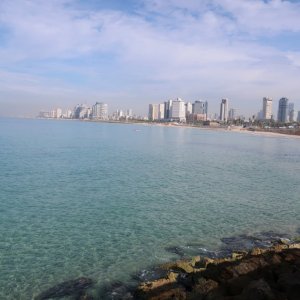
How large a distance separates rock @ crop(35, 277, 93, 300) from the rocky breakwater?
1.88m

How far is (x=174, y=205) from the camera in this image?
25.1m

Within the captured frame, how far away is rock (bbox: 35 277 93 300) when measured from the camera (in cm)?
1199

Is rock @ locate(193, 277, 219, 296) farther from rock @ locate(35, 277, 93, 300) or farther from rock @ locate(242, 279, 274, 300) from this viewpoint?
rock @ locate(35, 277, 93, 300)

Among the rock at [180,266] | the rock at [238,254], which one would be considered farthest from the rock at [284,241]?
the rock at [180,266]

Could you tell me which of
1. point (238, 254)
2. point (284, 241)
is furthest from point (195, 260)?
point (284, 241)

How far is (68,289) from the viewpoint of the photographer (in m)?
12.4

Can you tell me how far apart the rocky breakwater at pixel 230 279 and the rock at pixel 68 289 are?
1.88 m

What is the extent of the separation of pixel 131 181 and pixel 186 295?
23.2 meters

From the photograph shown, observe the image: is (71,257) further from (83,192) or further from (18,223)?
(83,192)

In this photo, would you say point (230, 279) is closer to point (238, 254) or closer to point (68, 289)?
point (238, 254)

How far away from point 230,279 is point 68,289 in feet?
16.8

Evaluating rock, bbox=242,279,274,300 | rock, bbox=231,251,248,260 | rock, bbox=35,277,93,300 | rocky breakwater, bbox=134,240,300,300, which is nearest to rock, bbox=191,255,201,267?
rocky breakwater, bbox=134,240,300,300

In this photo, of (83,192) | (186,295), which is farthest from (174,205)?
(186,295)

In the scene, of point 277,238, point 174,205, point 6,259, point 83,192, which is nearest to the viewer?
point 6,259
